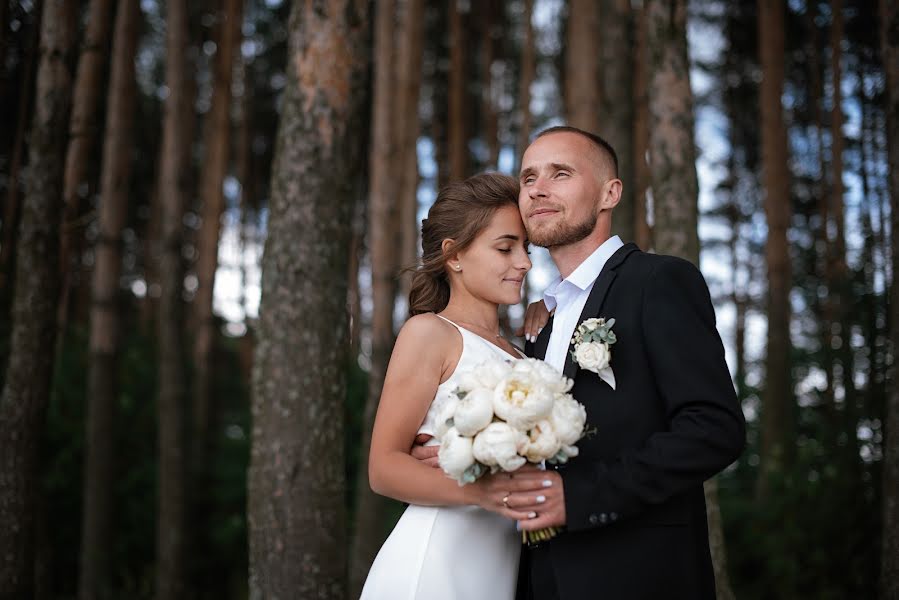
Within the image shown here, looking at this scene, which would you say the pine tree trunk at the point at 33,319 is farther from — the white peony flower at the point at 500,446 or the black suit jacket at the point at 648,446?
the white peony flower at the point at 500,446

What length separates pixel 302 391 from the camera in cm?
416

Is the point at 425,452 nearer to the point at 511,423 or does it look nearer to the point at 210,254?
the point at 511,423

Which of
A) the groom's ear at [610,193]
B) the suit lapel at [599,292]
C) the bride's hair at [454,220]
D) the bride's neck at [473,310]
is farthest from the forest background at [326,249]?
the suit lapel at [599,292]

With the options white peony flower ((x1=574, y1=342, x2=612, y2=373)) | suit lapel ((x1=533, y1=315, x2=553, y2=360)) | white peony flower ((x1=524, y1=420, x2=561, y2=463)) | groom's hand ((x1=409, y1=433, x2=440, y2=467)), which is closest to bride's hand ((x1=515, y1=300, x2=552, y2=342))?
suit lapel ((x1=533, y1=315, x2=553, y2=360))

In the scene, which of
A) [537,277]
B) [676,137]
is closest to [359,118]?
[676,137]

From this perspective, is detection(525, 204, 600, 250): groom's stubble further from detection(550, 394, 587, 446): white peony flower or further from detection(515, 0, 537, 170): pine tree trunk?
detection(515, 0, 537, 170): pine tree trunk

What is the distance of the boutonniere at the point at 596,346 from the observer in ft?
7.92

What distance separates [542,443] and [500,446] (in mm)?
117

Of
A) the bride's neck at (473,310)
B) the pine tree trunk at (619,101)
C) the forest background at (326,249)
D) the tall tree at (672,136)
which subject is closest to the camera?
the bride's neck at (473,310)

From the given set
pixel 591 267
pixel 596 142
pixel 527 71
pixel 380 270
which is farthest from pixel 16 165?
pixel 527 71

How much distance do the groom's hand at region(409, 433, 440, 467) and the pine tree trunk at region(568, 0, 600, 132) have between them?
5079 millimetres

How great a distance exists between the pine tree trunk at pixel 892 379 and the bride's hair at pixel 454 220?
2210 millimetres

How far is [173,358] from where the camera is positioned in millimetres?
8766

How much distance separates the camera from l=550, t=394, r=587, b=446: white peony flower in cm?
221
